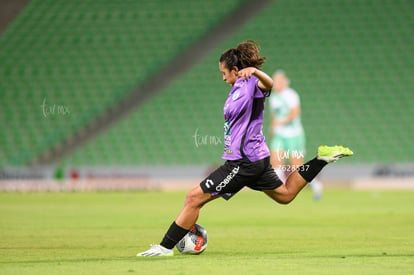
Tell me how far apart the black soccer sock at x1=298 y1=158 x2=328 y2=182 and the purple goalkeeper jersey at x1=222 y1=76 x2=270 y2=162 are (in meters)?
0.59

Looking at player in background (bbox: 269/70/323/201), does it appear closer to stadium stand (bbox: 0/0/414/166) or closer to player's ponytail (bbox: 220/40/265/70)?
stadium stand (bbox: 0/0/414/166)

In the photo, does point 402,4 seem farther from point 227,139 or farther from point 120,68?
point 227,139

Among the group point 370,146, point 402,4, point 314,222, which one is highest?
point 402,4

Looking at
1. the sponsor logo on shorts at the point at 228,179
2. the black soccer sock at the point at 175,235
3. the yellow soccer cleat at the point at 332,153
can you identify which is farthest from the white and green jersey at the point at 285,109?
the black soccer sock at the point at 175,235

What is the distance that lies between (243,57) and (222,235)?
3.01m

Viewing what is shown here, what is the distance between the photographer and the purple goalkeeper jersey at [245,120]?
766 centimetres

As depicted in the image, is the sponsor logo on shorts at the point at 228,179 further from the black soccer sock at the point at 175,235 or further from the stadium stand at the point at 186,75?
the stadium stand at the point at 186,75

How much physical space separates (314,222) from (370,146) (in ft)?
37.7

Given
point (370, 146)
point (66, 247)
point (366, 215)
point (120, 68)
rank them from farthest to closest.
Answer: point (120, 68) < point (370, 146) < point (366, 215) < point (66, 247)

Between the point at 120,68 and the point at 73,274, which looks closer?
the point at 73,274

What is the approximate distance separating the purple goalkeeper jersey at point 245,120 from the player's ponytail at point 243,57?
0.15 m

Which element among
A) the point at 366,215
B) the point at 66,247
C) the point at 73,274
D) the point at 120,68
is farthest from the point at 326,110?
the point at 73,274

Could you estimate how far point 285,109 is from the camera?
17.7 meters

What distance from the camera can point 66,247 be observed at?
331 inches
